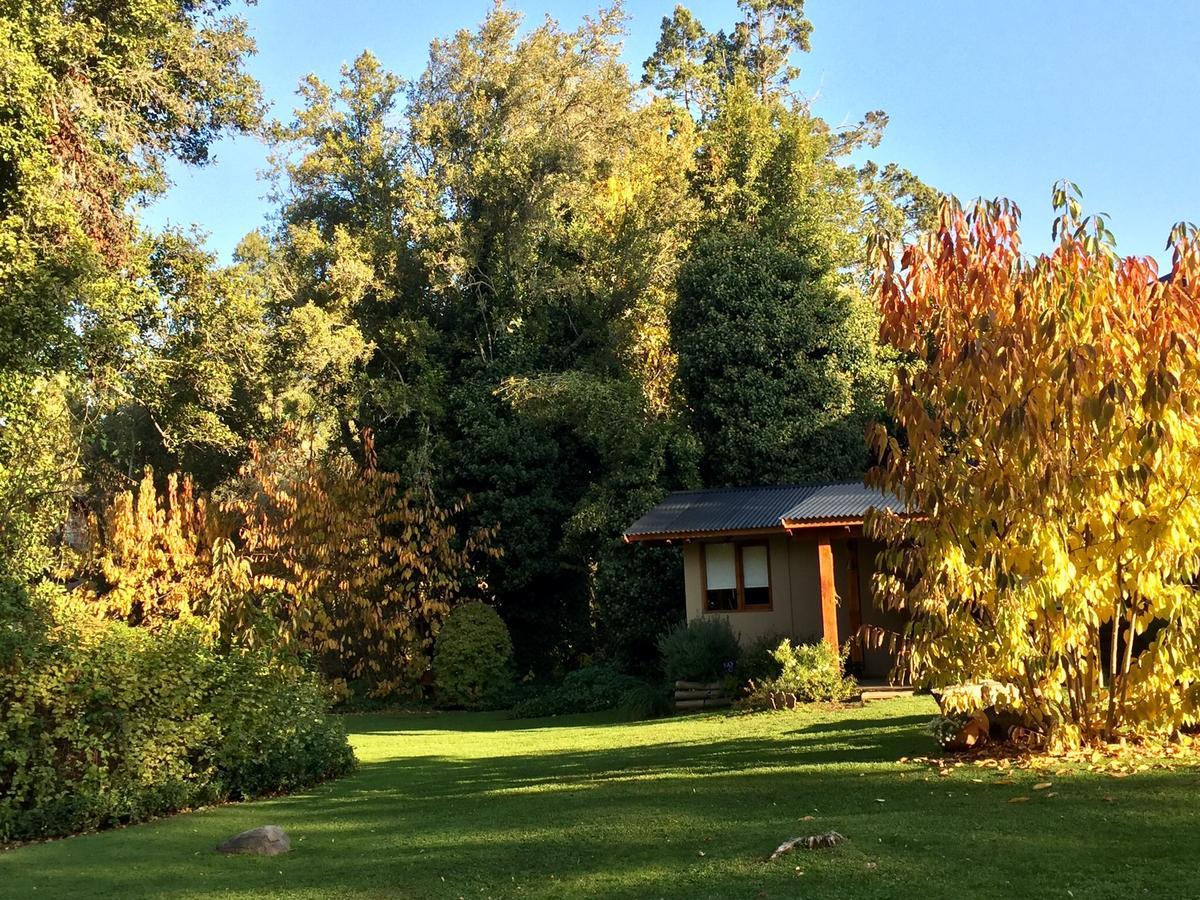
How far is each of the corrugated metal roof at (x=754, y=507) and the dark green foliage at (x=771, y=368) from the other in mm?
2379

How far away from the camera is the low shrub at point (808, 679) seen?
16.7 m

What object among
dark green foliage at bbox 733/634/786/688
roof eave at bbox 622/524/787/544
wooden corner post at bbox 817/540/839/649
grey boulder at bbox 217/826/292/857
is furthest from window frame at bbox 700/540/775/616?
grey boulder at bbox 217/826/292/857

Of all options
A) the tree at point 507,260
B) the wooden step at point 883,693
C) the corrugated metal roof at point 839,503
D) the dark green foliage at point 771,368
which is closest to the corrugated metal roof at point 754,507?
the corrugated metal roof at point 839,503

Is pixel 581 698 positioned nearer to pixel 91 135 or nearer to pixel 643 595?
pixel 643 595

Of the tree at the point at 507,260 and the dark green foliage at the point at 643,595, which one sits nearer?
the dark green foliage at the point at 643,595

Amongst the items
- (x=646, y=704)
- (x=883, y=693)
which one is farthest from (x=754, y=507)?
(x=883, y=693)

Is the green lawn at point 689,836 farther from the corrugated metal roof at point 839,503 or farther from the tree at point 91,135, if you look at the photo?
the tree at point 91,135

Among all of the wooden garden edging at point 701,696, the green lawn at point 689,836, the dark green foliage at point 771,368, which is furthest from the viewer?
the dark green foliage at point 771,368

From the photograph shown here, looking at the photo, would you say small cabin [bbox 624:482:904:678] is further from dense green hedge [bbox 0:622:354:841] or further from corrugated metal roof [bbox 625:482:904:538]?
dense green hedge [bbox 0:622:354:841]

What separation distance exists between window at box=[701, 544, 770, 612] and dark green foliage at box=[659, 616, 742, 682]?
0.92 metres

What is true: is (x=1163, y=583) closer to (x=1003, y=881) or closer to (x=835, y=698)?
(x=1003, y=881)

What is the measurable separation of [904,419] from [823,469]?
550 inches

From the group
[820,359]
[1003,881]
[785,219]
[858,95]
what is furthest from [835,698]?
[858,95]

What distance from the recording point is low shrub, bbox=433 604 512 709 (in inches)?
923
